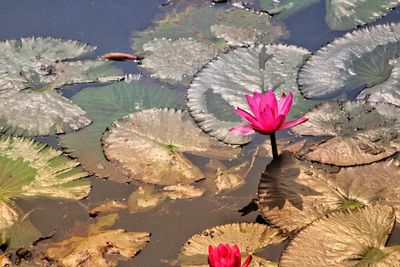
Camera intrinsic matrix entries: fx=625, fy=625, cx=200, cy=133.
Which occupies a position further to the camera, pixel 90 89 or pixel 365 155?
pixel 90 89

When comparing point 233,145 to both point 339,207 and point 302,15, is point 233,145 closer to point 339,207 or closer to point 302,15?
point 339,207

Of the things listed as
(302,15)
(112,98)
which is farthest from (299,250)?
(302,15)

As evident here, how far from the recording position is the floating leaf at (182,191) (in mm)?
2158

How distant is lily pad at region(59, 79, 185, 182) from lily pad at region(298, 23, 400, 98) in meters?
0.56

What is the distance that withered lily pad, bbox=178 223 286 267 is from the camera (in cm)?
188

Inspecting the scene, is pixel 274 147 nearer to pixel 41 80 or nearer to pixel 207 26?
pixel 207 26

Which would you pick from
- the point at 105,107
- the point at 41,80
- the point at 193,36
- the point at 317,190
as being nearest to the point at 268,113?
the point at 317,190

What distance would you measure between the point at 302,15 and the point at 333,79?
2.01ft

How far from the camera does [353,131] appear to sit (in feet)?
7.47

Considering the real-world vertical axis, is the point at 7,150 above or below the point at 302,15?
below

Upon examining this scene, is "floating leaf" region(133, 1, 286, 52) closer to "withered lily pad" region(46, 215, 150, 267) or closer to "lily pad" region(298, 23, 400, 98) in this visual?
"lily pad" region(298, 23, 400, 98)

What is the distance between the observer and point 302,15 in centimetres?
305

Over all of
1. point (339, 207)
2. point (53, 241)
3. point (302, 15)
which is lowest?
point (53, 241)

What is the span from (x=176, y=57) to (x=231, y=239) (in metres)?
1.18
